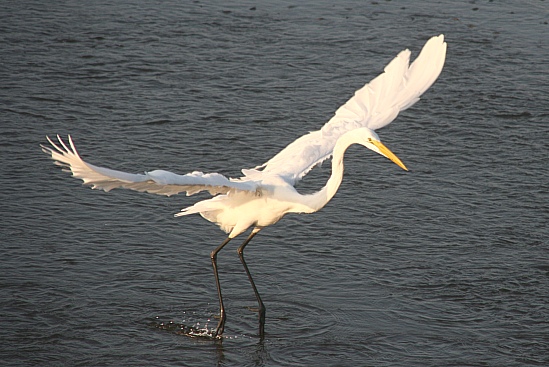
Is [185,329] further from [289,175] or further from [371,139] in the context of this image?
[371,139]

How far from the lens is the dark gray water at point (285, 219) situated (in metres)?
6.99

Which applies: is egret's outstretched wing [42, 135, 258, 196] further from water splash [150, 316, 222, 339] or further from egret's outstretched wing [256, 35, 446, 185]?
water splash [150, 316, 222, 339]

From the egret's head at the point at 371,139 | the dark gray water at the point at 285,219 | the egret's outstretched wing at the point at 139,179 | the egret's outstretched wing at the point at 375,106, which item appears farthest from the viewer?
the egret's outstretched wing at the point at 375,106

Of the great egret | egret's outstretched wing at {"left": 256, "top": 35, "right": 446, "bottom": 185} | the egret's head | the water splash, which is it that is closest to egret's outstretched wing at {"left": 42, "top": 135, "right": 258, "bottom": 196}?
the great egret

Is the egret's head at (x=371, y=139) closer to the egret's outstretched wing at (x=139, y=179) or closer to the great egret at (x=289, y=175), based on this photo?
the great egret at (x=289, y=175)

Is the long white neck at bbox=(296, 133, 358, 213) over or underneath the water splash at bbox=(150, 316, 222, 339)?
over

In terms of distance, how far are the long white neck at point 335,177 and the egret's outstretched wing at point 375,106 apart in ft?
1.55

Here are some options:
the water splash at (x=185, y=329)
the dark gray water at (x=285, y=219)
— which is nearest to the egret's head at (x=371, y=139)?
the dark gray water at (x=285, y=219)

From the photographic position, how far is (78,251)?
8.04 meters

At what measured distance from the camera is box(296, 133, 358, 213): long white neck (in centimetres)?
658

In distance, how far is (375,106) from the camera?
25.8ft

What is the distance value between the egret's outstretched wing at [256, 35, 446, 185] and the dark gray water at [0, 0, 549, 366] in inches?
40.3

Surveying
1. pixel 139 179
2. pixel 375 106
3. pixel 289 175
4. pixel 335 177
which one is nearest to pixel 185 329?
pixel 289 175

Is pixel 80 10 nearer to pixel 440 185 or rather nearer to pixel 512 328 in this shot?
pixel 440 185
